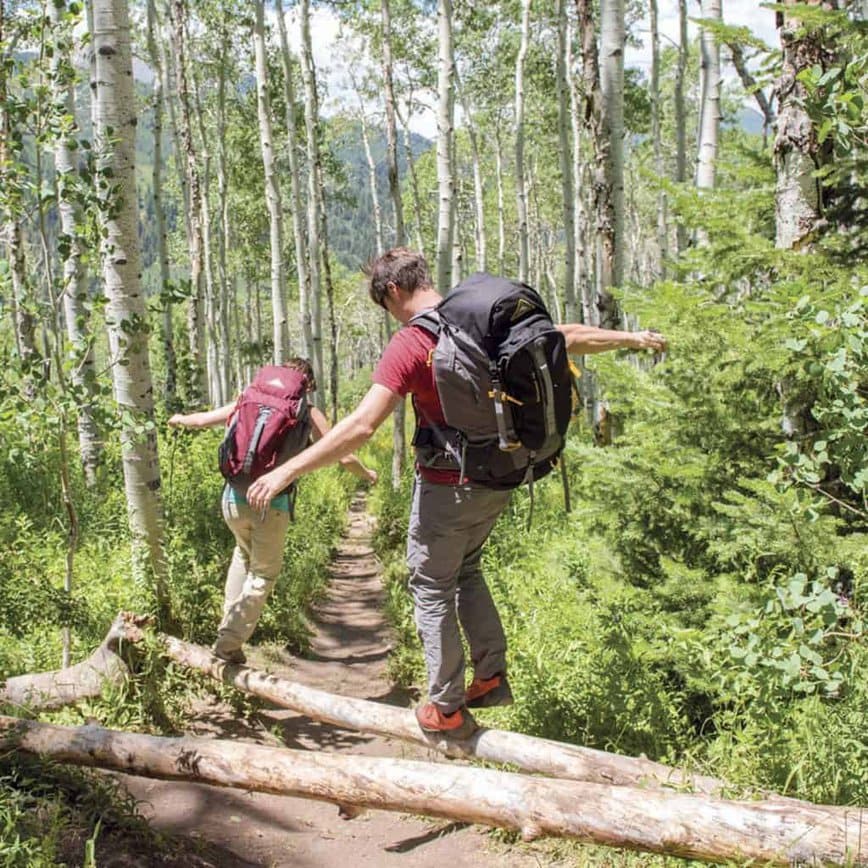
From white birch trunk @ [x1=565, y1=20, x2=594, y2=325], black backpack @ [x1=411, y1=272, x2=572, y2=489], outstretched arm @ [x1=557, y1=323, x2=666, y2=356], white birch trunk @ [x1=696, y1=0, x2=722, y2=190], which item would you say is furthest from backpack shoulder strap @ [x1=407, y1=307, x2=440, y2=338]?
white birch trunk @ [x1=565, y1=20, x2=594, y2=325]

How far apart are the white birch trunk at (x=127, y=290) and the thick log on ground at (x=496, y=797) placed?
174cm

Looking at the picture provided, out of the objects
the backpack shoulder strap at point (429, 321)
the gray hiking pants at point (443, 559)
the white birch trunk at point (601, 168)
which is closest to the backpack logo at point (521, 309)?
the backpack shoulder strap at point (429, 321)

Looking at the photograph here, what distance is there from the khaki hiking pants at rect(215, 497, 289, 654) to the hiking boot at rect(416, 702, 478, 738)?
5.28ft

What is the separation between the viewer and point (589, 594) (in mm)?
4738

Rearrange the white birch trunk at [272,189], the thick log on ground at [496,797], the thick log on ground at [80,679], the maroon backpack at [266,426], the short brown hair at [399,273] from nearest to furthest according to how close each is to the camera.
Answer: the thick log on ground at [496,797] → the short brown hair at [399,273] → the thick log on ground at [80,679] → the maroon backpack at [266,426] → the white birch trunk at [272,189]

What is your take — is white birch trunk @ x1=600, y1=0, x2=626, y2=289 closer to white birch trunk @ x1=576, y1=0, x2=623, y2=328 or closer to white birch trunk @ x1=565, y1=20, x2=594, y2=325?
white birch trunk @ x1=576, y1=0, x2=623, y2=328

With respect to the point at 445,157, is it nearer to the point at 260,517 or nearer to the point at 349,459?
the point at 349,459

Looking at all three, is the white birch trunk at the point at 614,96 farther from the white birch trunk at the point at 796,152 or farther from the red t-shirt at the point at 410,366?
the red t-shirt at the point at 410,366

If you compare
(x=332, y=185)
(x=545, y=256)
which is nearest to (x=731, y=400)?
(x=332, y=185)

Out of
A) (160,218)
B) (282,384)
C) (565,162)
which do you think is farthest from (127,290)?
(565,162)

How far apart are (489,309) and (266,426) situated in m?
2.01

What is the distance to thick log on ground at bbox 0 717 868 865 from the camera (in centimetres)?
235

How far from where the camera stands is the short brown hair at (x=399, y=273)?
3334mm

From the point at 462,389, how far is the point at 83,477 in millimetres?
6427
